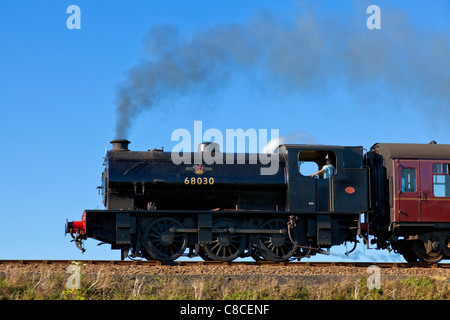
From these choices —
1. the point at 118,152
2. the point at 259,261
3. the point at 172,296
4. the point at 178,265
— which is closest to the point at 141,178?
the point at 118,152

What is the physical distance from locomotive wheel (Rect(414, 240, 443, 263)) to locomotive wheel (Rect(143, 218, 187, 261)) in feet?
23.1

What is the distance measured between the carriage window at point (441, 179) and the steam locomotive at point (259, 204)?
0.03 m

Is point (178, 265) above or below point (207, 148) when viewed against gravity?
below

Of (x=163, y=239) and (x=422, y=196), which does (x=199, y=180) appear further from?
(x=422, y=196)

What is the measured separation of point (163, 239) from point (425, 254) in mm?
7906

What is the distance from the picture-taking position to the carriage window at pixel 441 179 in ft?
63.6

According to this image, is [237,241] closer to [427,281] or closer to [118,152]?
[118,152]

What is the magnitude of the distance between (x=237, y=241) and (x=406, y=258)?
6.06 metres

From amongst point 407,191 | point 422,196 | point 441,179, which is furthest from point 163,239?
point 441,179

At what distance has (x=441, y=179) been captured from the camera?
63.8ft

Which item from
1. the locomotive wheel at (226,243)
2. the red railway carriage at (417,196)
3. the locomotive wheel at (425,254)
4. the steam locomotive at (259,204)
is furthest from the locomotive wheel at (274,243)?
the locomotive wheel at (425,254)
